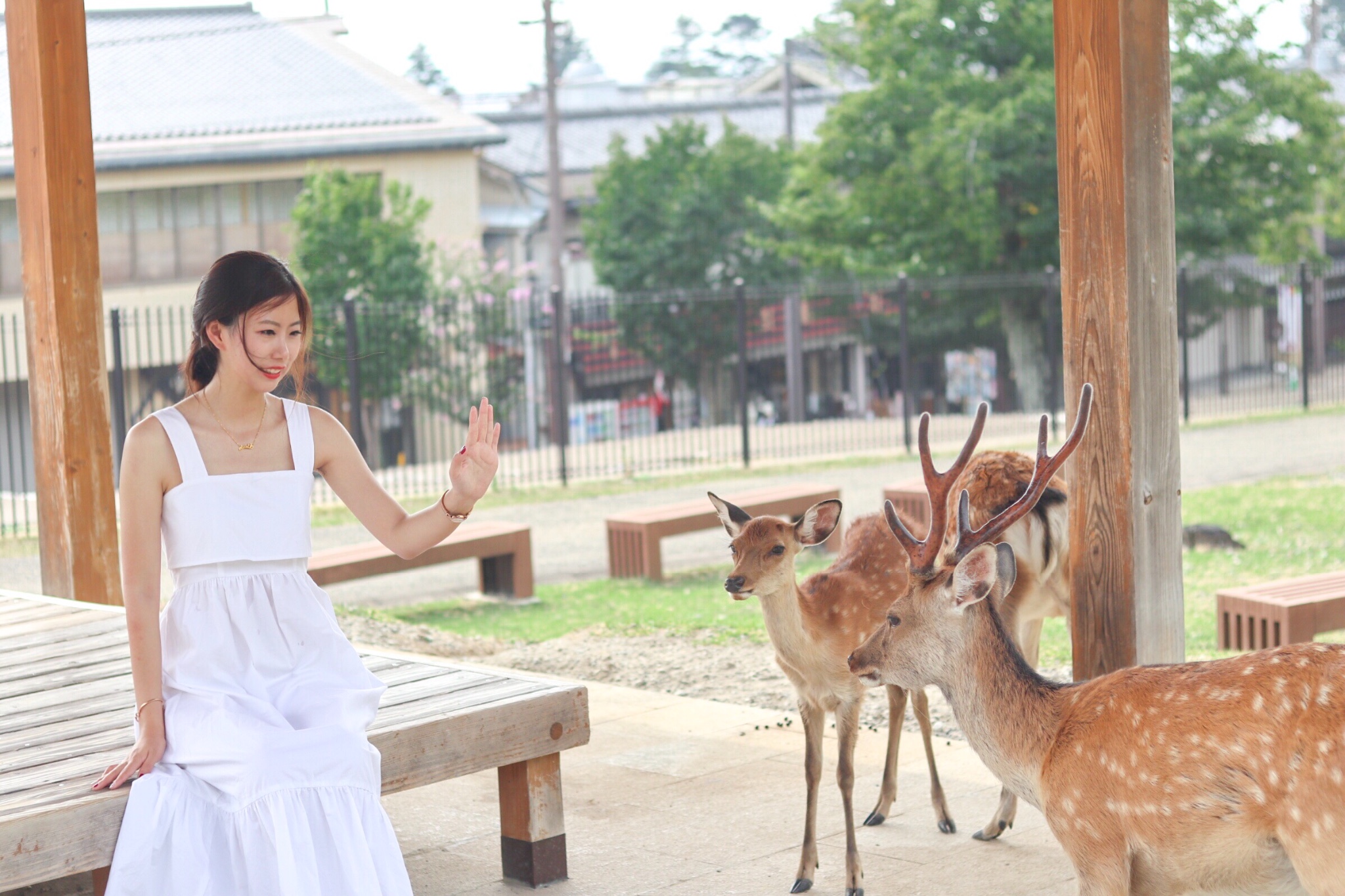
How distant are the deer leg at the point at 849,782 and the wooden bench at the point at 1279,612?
2896 millimetres

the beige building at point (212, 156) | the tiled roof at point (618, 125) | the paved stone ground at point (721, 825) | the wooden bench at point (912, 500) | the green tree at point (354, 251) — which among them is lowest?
the paved stone ground at point (721, 825)

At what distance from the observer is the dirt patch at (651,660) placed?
252 inches

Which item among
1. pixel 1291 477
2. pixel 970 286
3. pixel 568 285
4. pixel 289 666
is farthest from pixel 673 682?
pixel 568 285

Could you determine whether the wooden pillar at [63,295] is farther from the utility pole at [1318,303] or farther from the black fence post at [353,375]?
the utility pole at [1318,303]

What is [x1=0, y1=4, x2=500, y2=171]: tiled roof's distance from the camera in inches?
954

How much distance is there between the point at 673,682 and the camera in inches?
270

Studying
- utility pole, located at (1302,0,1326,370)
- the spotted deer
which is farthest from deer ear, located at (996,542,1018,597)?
utility pole, located at (1302,0,1326,370)

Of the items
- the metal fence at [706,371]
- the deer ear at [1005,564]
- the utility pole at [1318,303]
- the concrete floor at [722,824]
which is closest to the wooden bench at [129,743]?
the concrete floor at [722,824]

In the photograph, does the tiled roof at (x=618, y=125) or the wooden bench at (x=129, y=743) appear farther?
the tiled roof at (x=618, y=125)

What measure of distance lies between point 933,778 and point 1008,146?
64.7 ft

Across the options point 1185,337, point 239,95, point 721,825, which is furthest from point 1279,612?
point 239,95

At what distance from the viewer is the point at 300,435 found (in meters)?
3.57

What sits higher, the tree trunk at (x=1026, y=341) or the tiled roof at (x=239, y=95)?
the tiled roof at (x=239, y=95)

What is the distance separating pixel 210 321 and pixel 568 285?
29.3 meters
